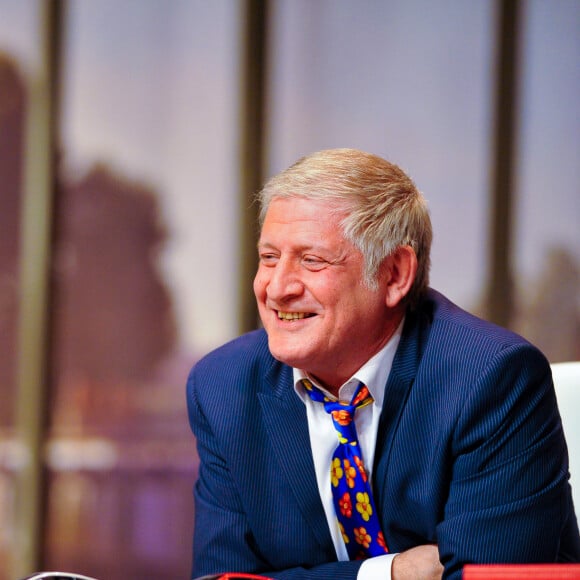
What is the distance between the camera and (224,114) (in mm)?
3762

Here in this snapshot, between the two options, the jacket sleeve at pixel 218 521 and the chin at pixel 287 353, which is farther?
the jacket sleeve at pixel 218 521

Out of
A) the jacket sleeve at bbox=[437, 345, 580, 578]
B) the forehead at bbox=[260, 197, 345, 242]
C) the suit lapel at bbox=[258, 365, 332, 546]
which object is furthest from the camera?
the suit lapel at bbox=[258, 365, 332, 546]

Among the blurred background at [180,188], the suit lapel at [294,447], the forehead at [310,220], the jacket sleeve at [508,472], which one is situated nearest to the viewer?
the jacket sleeve at [508,472]

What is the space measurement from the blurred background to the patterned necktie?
2.06 m

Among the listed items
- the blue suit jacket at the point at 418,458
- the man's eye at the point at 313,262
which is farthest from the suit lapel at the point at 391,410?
the man's eye at the point at 313,262

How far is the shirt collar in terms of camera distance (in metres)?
1.72

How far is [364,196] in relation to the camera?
5.43 feet

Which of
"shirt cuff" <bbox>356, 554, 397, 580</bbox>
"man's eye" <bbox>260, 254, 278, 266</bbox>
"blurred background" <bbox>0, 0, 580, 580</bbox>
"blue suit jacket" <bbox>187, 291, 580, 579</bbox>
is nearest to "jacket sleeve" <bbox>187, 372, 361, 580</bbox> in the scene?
"blue suit jacket" <bbox>187, 291, 580, 579</bbox>

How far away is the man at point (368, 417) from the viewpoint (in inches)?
61.9

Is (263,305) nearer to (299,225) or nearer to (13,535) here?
(299,225)

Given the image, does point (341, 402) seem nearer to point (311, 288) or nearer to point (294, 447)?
point (294, 447)

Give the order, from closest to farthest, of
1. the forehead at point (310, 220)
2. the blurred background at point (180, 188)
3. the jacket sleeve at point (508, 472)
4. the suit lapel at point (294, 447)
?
the jacket sleeve at point (508, 472)
the forehead at point (310, 220)
the suit lapel at point (294, 447)
the blurred background at point (180, 188)

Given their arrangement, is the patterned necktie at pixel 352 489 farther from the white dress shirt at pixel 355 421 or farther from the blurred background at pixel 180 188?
the blurred background at pixel 180 188

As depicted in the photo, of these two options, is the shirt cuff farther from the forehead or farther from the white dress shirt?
the forehead
